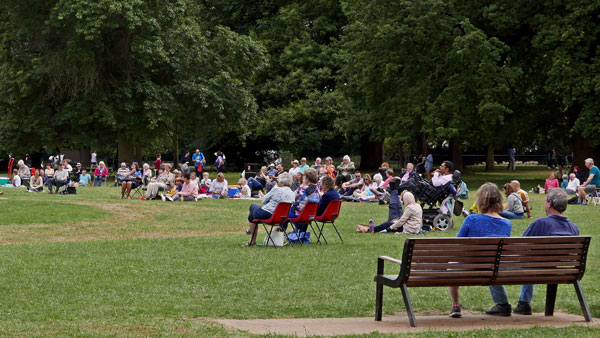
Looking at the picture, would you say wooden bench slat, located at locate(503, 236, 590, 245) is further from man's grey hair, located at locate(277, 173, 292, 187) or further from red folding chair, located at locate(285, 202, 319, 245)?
man's grey hair, located at locate(277, 173, 292, 187)

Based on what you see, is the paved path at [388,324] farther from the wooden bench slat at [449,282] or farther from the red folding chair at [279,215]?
the red folding chair at [279,215]

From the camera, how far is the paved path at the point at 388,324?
7.52 meters

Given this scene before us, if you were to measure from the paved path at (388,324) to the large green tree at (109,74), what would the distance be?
3143 centimetres

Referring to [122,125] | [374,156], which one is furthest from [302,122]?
[122,125]

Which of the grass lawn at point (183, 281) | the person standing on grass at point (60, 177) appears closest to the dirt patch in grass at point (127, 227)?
the grass lawn at point (183, 281)

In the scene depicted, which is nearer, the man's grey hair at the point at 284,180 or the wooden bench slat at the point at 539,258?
the wooden bench slat at the point at 539,258

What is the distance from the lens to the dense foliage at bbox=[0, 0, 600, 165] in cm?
3647

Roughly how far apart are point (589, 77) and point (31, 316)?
3060 centimetres

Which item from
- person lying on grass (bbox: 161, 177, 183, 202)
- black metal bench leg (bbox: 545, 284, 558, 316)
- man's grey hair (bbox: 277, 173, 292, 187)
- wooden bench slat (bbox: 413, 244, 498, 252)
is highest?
man's grey hair (bbox: 277, 173, 292, 187)

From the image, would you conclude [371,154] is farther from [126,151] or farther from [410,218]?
[410,218]

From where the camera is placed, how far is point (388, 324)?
7957mm

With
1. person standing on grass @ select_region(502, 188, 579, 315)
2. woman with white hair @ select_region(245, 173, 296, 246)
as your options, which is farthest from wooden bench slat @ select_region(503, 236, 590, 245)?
woman with white hair @ select_region(245, 173, 296, 246)

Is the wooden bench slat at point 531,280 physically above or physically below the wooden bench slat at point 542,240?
below

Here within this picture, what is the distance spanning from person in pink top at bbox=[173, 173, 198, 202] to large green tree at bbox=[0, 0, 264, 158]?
1193cm
